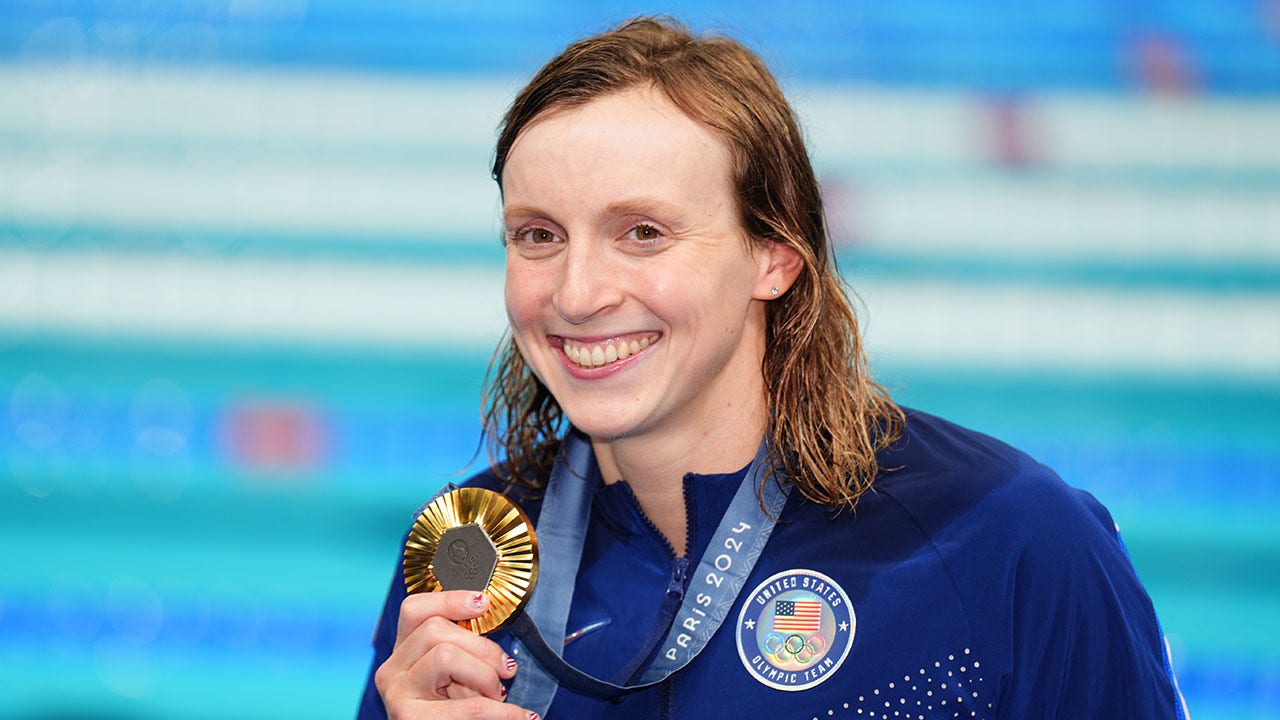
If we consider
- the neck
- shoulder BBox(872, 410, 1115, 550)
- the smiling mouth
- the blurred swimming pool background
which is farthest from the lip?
the blurred swimming pool background

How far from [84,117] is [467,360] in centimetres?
202

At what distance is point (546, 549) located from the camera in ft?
5.34

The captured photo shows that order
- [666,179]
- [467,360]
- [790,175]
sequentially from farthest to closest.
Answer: [467,360], [790,175], [666,179]

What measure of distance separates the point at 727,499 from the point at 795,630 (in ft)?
0.57

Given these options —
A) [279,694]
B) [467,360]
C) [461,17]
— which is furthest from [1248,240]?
[279,694]

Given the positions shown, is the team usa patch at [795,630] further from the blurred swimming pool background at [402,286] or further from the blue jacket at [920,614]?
the blurred swimming pool background at [402,286]

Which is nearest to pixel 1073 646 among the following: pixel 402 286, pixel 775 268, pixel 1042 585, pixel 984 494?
pixel 1042 585

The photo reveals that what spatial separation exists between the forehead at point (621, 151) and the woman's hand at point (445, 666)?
17.7 inches

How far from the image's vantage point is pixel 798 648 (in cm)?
147

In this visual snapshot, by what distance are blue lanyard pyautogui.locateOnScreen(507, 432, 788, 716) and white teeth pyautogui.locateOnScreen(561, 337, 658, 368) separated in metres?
0.20

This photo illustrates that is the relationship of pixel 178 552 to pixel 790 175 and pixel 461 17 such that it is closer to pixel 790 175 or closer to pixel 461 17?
pixel 461 17

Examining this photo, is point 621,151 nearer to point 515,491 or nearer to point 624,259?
point 624,259

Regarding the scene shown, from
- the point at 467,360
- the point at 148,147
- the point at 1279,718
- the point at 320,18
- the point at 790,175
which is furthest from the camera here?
the point at 320,18

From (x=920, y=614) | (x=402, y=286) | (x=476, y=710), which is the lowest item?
(x=476, y=710)
